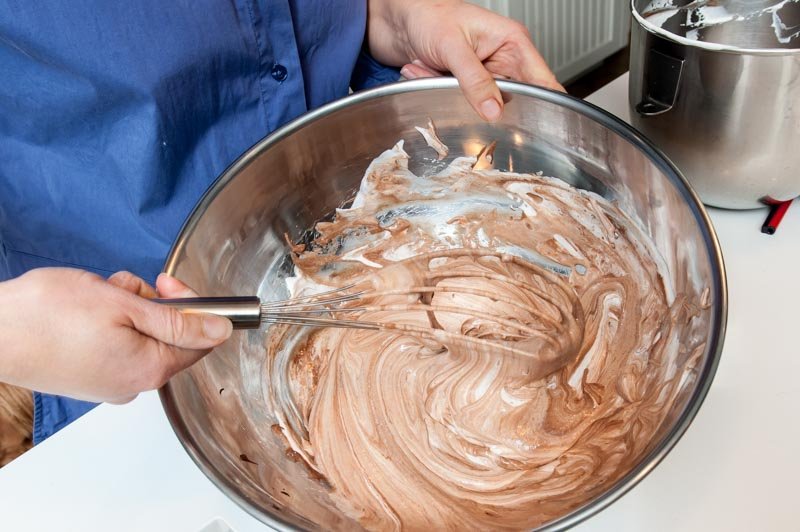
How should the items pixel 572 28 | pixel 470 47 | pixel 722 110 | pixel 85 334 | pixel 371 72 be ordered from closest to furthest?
pixel 85 334 < pixel 722 110 < pixel 470 47 < pixel 371 72 < pixel 572 28

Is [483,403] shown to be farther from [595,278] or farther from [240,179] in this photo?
[240,179]

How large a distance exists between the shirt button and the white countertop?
1.40ft

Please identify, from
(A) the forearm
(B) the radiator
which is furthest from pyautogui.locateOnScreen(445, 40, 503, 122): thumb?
(B) the radiator

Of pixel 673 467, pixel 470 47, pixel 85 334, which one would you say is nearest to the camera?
pixel 85 334

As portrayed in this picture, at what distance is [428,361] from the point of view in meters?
0.84

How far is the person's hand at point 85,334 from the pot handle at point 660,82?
56 centimetres

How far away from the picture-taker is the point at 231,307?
0.58m

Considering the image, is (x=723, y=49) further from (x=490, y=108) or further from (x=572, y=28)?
(x=572, y=28)

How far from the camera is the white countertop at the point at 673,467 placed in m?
0.61

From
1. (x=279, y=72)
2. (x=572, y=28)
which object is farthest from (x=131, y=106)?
(x=572, y=28)

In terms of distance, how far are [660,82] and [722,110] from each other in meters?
0.08

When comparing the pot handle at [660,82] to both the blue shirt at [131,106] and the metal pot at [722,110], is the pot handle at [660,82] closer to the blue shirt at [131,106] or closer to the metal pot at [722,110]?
the metal pot at [722,110]

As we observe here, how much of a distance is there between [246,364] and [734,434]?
0.52 metres

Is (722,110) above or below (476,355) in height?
above
